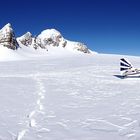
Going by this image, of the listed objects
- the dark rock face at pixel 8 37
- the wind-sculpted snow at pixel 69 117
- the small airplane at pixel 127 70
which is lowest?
the wind-sculpted snow at pixel 69 117

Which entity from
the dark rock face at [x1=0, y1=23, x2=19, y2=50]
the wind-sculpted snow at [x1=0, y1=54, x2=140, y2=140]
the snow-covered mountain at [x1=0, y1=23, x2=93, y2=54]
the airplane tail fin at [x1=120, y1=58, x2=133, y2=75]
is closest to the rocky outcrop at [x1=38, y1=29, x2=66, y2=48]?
the snow-covered mountain at [x1=0, y1=23, x2=93, y2=54]

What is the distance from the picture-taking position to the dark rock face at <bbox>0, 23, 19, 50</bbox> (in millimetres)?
120738

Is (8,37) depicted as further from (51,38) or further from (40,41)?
(51,38)

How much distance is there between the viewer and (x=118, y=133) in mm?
9961

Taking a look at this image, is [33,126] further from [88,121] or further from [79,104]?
[79,104]

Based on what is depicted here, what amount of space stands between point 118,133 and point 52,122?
2644 millimetres

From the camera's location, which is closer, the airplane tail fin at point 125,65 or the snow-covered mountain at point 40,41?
the airplane tail fin at point 125,65

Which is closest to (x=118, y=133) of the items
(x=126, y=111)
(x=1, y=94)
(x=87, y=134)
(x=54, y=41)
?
(x=87, y=134)

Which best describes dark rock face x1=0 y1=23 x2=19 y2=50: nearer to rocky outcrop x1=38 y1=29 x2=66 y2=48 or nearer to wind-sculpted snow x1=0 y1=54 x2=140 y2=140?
rocky outcrop x1=38 y1=29 x2=66 y2=48

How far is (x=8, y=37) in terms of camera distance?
123 metres

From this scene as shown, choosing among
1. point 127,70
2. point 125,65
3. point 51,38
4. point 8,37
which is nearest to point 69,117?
point 127,70

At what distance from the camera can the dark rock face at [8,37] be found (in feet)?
396

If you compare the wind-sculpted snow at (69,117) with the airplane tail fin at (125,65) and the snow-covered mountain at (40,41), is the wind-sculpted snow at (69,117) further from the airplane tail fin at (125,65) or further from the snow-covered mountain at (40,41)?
the snow-covered mountain at (40,41)

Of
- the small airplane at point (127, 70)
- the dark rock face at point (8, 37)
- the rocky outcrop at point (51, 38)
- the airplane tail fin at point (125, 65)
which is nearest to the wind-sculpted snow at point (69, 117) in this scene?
the small airplane at point (127, 70)
